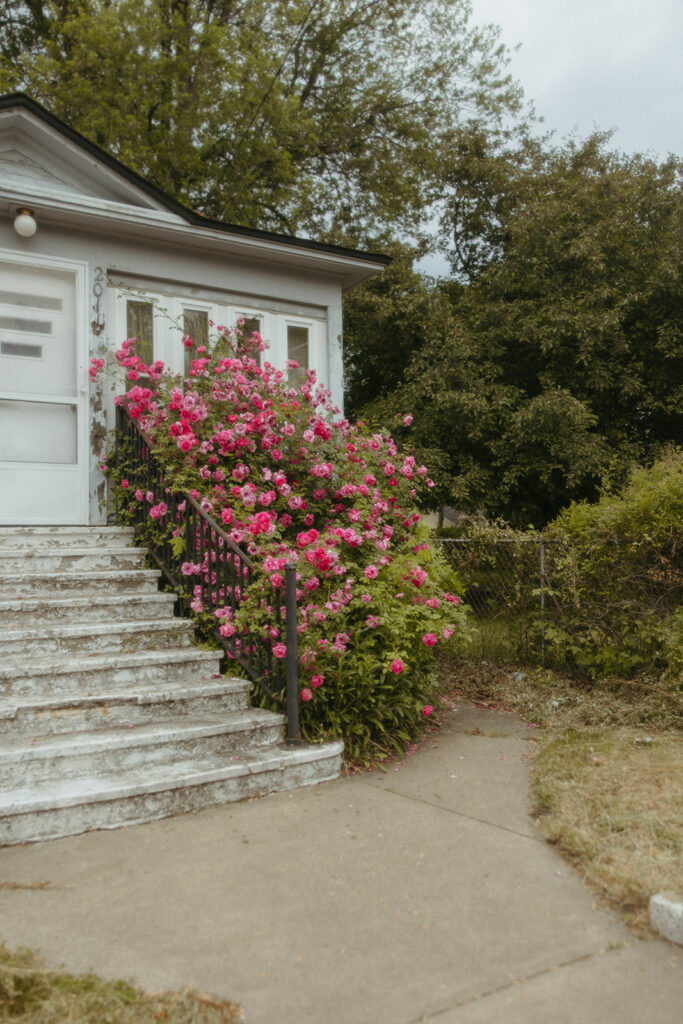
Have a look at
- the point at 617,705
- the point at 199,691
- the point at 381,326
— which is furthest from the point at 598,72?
the point at 199,691

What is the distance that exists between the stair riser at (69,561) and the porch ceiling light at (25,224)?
2.66 m

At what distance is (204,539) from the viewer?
5352 mm

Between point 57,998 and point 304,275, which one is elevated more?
point 304,275

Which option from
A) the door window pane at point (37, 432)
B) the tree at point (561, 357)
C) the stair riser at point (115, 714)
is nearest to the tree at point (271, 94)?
the tree at point (561, 357)

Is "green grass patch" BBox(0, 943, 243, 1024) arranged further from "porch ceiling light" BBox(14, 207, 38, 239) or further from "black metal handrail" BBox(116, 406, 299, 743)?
"porch ceiling light" BBox(14, 207, 38, 239)

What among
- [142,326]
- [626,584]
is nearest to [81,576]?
[142,326]

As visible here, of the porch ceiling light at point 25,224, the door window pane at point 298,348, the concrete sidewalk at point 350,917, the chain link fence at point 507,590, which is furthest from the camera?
the door window pane at point 298,348

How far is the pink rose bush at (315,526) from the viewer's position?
4.51 metres

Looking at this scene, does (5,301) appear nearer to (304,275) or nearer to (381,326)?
(304,275)

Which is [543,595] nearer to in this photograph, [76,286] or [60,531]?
[60,531]

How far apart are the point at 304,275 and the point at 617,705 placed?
518 centimetres

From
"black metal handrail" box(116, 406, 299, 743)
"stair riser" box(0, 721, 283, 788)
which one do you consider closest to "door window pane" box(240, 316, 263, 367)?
"black metal handrail" box(116, 406, 299, 743)

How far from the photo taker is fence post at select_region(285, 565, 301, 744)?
→ 4242 millimetres

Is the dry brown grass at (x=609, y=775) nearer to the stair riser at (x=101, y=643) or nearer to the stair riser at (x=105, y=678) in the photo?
the stair riser at (x=105, y=678)
